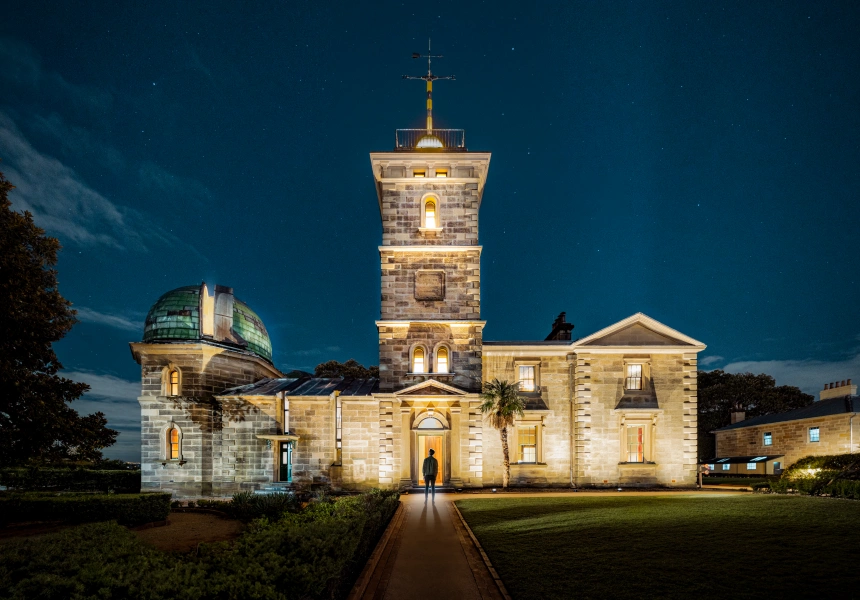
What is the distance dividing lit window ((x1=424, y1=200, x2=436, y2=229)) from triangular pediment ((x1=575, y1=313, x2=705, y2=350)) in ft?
36.8

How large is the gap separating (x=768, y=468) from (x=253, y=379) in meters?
39.7

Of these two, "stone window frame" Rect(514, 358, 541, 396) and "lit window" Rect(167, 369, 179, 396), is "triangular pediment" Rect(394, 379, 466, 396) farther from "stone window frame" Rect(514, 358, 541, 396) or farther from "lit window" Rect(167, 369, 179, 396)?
"lit window" Rect(167, 369, 179, 396)

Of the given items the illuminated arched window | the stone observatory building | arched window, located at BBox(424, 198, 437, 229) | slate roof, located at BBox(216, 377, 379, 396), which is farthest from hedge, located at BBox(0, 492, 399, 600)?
arched window, located at BBox(424, 198, 437, 229)

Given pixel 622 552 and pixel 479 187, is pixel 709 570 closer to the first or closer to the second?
pixel 622 552

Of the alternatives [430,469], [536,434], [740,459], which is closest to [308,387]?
[430,469]

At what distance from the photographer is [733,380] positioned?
60.1 meters

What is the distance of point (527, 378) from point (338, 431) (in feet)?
38.0

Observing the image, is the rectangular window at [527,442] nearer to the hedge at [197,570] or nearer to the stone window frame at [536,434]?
the stone window frame at [536,434]

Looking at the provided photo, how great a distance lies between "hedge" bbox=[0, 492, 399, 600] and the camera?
249 inches

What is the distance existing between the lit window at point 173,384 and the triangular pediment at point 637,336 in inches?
927

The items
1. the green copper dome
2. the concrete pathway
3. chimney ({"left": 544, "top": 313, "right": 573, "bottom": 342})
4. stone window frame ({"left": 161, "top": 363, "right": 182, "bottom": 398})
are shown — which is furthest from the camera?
chimney ({"left": 544, "top": 313, "right": 573, "bottom": 342})

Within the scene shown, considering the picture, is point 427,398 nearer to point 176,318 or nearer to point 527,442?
point 527,442

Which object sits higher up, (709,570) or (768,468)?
(709,570)

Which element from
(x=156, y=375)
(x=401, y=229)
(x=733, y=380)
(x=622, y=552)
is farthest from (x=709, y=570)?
(x=733, y=380)
